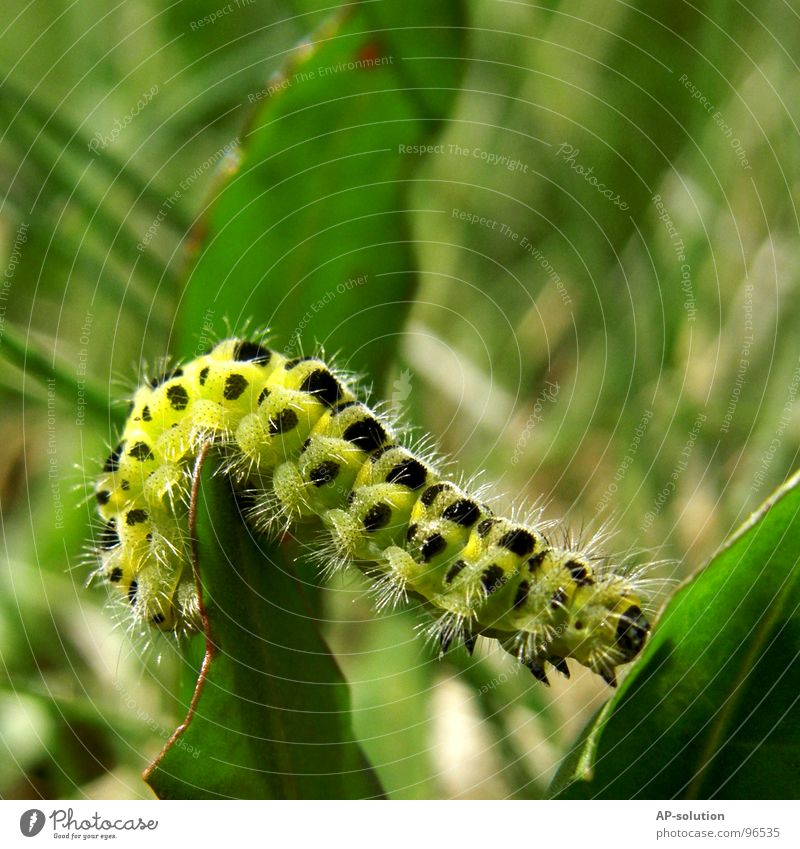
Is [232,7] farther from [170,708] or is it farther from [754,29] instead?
[170,708]

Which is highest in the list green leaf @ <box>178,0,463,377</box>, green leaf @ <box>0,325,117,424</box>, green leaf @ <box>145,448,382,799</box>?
green leaf @ <box>178,0,463,377</box>

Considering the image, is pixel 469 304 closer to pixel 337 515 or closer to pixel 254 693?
pixel 337 515

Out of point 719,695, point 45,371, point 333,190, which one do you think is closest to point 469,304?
point 333,190

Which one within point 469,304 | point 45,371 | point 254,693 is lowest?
point 254,693

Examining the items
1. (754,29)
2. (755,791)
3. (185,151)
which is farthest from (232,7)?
(755,791)

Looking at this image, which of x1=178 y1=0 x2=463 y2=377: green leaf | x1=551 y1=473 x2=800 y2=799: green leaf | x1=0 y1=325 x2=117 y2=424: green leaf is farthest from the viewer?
x1=0 y1=325 x2=117 y2=424: green leaf

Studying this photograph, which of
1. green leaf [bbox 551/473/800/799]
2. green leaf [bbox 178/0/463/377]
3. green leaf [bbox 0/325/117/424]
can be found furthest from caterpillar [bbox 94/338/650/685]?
green leaf [bbox 0/325/117/424]

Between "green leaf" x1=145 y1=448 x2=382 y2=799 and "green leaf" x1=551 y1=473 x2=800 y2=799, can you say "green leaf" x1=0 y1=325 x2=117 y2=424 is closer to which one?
"green leaf" x1=145 y1=448 x2=382 y2=799
